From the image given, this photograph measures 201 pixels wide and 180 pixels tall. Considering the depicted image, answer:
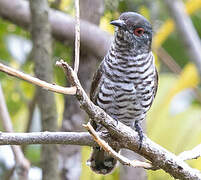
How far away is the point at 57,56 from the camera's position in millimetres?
3701

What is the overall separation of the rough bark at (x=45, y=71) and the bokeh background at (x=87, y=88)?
10.4 inches

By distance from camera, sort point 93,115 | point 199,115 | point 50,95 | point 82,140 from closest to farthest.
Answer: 1. point 93,115
2. point 82,140
3. point 50,95
4. point 199,115

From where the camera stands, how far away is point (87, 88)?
3422mm

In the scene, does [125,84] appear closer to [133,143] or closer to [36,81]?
[133,143]

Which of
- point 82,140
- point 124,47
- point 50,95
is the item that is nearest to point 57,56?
point 50,95

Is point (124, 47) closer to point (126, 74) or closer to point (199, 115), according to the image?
point (126, 74)

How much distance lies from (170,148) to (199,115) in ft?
1.25

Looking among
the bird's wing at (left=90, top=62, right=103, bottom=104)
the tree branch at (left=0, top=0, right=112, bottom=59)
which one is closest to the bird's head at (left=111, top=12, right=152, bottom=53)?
the bird's wing at (left=90, top=62, right=103, bottom=104)

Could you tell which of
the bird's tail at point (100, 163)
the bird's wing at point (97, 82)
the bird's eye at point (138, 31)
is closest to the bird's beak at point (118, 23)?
the bird's eye at point (138, 31)

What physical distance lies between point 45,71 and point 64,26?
1.78 feet

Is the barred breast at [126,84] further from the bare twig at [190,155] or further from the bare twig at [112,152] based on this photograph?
the bare twig at [112,152]

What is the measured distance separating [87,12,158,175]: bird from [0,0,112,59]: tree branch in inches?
18.4

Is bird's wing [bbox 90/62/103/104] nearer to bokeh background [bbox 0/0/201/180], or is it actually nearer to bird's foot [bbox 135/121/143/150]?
bird's foot [bbox 135/121/143/150]

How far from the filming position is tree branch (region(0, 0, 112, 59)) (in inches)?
130
